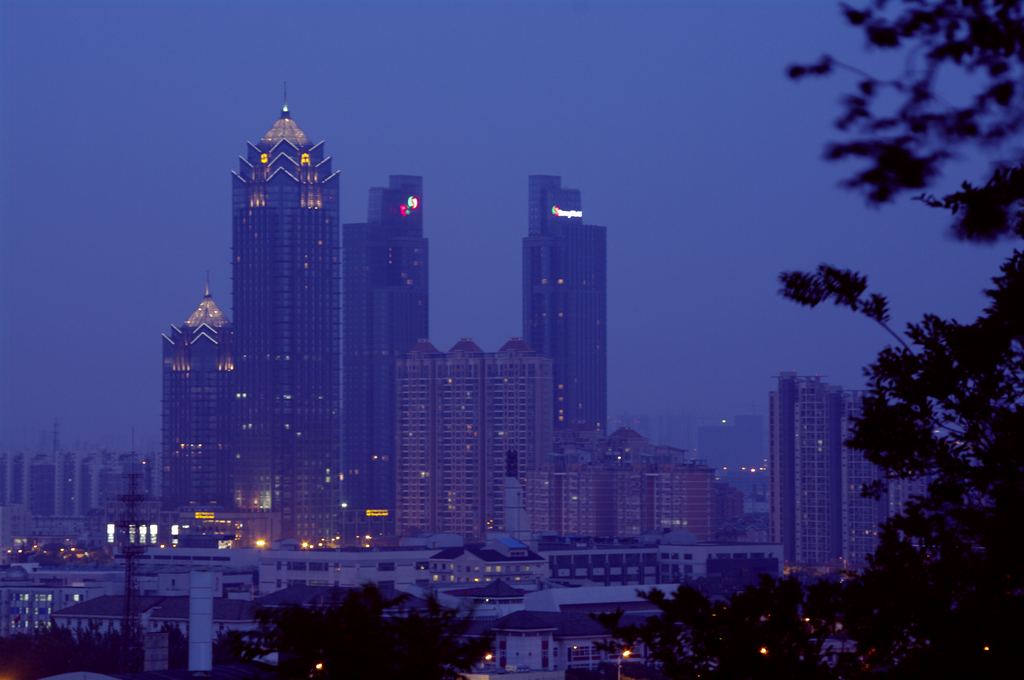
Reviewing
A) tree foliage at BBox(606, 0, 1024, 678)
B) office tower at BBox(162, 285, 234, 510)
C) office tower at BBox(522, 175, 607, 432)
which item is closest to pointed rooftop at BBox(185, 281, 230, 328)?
office tower at BBox(162, 285, 234, 510)

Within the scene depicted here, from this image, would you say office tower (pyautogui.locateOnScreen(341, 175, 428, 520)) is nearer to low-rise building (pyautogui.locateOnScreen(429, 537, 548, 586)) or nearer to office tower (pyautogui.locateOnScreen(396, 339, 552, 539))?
office tower (pyautogui.locateOnScreen(396, 339, 552, 539))

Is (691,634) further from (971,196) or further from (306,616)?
(971,196)

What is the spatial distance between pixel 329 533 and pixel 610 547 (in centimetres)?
2923

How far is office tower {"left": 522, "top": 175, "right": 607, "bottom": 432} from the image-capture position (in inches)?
7190

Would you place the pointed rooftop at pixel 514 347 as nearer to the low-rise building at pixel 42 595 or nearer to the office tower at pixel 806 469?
the office tower at pixel 806 469

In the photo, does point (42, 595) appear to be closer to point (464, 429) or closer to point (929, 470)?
point (464, 429)

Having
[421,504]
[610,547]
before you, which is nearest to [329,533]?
[421,504]

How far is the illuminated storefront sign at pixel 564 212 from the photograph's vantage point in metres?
191

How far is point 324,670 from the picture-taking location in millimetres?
13727

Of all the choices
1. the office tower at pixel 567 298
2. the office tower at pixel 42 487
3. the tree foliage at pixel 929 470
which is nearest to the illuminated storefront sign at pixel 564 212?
the office tower at pixel 567 298

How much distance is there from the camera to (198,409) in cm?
13950

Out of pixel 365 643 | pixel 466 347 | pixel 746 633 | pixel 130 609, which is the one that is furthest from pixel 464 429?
pixel 365 643

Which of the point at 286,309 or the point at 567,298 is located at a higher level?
the point at 567,298

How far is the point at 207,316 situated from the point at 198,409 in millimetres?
6781
